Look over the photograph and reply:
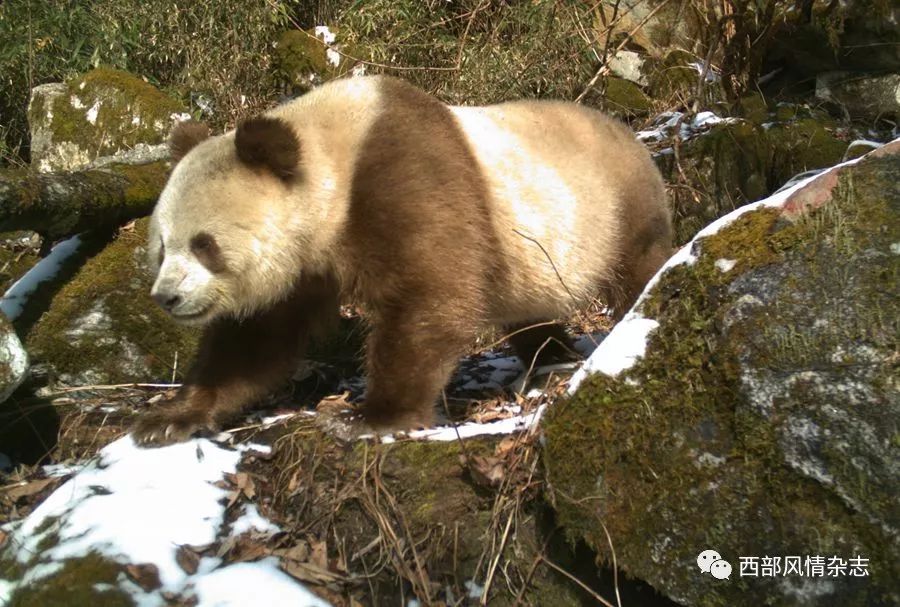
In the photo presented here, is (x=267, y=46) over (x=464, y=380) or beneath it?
over

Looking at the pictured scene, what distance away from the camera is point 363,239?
392cm

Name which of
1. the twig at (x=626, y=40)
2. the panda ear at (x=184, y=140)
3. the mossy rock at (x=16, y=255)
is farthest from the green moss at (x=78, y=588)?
the twig at (x=626, y=40)

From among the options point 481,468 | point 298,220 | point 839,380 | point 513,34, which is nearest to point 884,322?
point 839,380

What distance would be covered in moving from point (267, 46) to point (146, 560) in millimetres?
7713

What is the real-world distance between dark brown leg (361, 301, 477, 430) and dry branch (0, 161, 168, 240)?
94.2 inches

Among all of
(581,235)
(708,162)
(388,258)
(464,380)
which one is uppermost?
(388,258)

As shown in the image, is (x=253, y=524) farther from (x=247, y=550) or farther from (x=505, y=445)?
(x=505, y=445)

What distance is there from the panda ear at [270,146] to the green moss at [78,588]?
6.24 feet

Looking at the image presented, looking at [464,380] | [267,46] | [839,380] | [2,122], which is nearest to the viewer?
[839,380]

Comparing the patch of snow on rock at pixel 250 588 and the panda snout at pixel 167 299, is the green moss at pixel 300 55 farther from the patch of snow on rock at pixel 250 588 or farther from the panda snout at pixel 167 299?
the patch of snow on rock at pixel 250 588

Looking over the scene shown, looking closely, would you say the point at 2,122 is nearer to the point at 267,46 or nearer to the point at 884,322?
the point at 267,46

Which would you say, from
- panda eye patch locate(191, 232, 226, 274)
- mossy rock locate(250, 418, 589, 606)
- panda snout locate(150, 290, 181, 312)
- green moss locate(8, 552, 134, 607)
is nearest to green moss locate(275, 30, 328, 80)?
panda eye patch locate(191, 232, 226, 274)

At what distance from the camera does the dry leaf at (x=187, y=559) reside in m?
3.21

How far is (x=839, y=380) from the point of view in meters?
2.70
